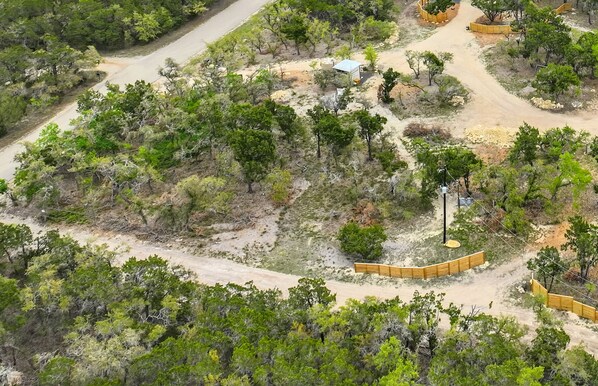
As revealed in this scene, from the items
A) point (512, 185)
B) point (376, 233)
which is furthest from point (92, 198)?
point (512, 185)

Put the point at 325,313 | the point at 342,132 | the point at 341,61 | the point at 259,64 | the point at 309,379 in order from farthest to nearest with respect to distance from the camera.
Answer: the point at 259,64 → the point at 341,61 → the point at 342,132 → the point at 325,313 → the point at 309,379

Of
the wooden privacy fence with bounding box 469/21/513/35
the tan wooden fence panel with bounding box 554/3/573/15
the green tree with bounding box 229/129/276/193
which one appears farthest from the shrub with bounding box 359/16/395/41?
the green tree with bounding box 229/129/276/193

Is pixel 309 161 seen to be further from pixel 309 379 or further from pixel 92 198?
pixel 309 379

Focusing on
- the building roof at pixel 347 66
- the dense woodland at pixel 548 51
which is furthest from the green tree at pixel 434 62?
the building roof at pixel 347 66

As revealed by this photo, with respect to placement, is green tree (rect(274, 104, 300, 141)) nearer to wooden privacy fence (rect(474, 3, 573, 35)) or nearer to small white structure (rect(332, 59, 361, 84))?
small white structure (rect(332, 59, 361, 84))

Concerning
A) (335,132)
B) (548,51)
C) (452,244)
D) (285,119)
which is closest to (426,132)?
(335,132)
